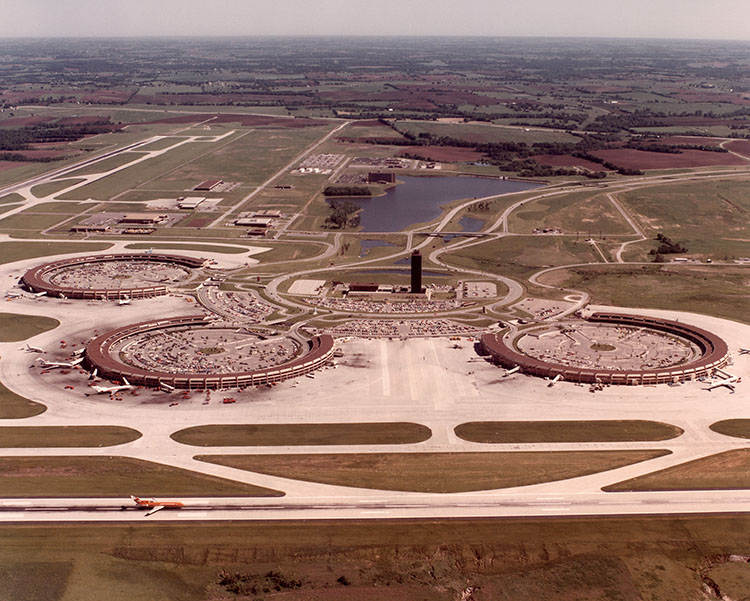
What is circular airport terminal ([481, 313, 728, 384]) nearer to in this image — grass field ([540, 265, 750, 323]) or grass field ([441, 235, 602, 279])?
grass field ([540, 265, 750, 323])

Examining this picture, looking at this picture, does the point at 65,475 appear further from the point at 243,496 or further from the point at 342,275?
the point at 342,275

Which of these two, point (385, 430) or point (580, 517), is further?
point (385, 430)

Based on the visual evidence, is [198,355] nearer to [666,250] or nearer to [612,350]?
[612,350]

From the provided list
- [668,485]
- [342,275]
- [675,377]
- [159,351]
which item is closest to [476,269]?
[342,275]

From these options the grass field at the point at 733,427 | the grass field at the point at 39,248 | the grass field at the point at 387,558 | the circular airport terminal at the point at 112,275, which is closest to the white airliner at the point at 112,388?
the grass field at the point at 387,558

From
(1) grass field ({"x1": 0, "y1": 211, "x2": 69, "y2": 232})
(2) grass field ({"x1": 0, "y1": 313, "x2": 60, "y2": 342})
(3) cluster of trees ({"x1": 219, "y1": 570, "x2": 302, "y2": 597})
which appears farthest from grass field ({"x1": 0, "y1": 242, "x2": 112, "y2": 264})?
(3) cluster of trees ({"x1": 219, "y1": 570, "x2": 302, "y2": 597})

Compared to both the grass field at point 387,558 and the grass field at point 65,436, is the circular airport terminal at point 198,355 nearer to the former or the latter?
the grass field at point 65,436
